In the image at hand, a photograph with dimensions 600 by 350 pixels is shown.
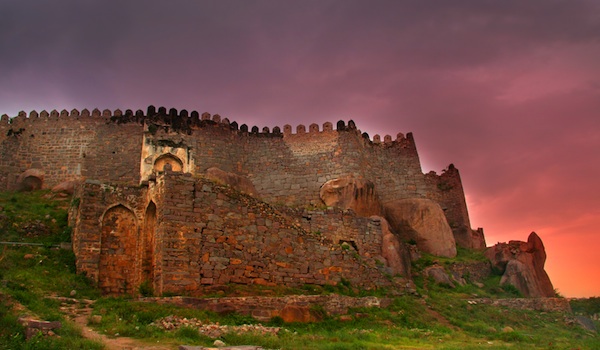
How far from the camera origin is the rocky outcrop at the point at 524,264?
2744cm

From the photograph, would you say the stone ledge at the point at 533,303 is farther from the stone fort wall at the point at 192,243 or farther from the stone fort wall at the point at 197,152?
the stone fort wall at the point at 197,152

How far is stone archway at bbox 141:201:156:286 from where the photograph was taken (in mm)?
17830

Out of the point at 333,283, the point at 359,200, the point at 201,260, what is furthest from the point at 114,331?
the point at 359,200

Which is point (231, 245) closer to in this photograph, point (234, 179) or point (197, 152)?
point (234, 179)

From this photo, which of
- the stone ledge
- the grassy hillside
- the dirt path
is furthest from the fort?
the stone ledge

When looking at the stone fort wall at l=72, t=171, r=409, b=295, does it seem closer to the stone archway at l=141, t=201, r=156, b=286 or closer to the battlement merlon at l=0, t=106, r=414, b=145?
the stone archway at l=141, t=201, r=156, b=286

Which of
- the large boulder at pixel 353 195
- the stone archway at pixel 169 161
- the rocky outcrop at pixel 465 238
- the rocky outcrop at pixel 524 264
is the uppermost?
the stone archway at pixel 169 161

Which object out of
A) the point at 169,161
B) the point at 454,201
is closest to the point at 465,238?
the point at 454,201

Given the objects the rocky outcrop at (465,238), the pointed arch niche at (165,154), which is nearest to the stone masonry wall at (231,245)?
the pointed arch niche at (165,154)

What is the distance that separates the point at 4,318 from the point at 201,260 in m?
6.52

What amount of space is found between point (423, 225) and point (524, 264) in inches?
223

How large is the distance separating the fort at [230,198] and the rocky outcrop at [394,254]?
6 centimetres

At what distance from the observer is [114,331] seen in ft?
39.2

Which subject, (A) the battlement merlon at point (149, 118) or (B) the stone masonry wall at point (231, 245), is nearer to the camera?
(B) the stone masonry wall at point (231, 245)
